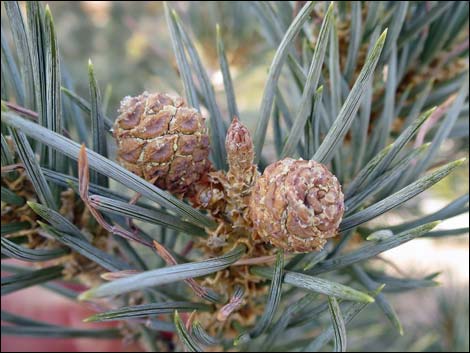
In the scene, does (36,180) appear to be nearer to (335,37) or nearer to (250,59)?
(335,37)

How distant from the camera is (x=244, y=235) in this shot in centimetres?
38

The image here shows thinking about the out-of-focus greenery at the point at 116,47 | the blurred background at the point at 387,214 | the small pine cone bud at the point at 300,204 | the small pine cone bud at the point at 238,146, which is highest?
the out-of-focus greenery at the point at 116,47

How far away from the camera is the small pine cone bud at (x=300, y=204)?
302mm

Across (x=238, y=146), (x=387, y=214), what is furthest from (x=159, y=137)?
(x=387, y=214)

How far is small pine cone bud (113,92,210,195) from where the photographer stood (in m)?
0.35

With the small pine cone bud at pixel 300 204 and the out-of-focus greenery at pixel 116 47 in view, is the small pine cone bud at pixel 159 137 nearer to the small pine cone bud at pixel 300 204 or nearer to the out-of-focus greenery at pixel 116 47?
the small pine cone bud at pixel 300 204

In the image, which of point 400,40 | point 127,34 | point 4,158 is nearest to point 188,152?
point 4,158

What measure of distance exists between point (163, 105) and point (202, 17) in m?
0.71

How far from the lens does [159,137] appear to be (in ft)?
1.14

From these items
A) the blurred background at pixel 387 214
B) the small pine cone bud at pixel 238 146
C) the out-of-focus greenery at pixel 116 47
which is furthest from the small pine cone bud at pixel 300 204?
the out-of-focus greenery at pixel 116 47

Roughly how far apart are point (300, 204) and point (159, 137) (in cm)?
11

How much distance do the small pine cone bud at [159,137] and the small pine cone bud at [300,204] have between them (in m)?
0.07

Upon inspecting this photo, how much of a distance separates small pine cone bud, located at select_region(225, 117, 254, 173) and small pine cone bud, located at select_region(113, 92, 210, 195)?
30 mm

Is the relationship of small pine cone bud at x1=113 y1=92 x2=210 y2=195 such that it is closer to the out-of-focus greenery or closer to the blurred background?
the blurred background
